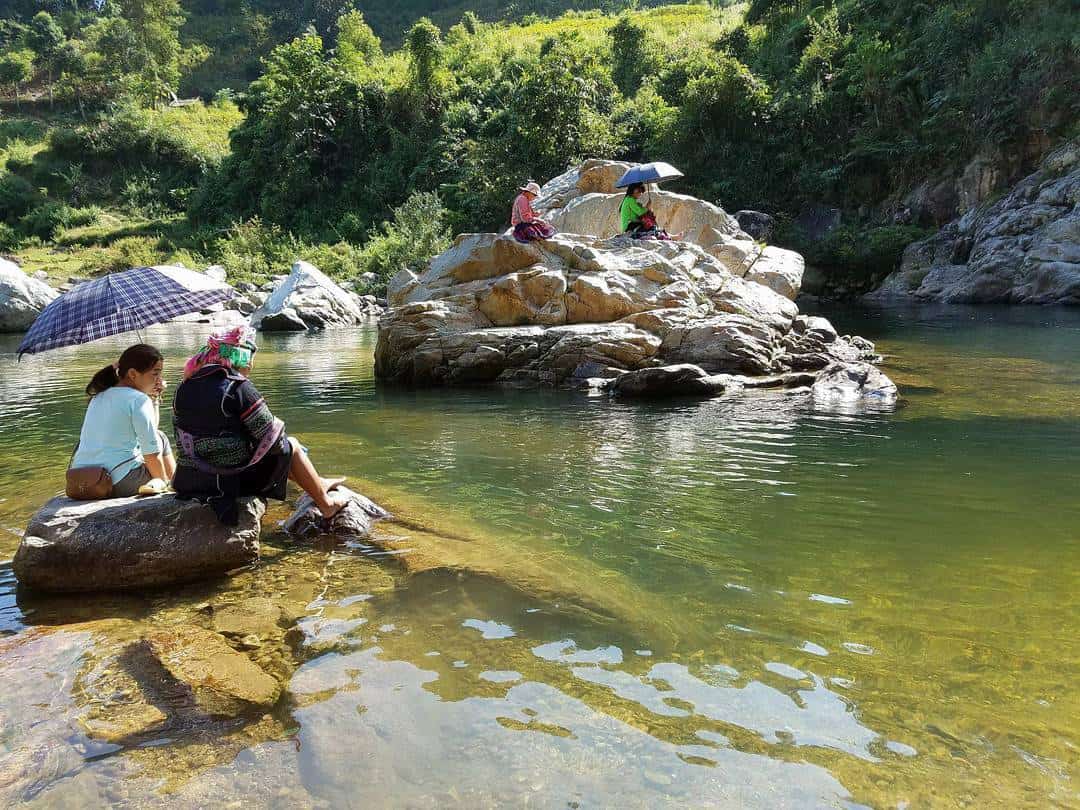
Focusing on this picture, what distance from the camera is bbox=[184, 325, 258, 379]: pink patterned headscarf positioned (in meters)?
4.77

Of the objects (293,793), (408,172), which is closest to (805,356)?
(293,793)

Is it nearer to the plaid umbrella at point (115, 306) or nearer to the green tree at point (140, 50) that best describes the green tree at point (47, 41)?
the green tree at point (140, 50)

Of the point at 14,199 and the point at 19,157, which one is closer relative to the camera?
the point at 14,199

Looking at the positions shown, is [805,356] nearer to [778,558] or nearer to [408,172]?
[778,558]

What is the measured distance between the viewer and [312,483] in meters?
5.43

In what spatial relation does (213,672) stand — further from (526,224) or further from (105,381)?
(526,224)

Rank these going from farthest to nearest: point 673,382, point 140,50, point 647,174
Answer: point 140,50, point 647,174, point 673,382

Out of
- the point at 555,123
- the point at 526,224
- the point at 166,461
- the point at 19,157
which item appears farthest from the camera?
the point at 19,157

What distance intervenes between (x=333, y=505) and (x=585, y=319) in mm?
8433

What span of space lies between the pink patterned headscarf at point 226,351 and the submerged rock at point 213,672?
5.32 ft

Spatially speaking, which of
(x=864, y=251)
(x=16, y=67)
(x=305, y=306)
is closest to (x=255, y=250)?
(x=305, y=306)

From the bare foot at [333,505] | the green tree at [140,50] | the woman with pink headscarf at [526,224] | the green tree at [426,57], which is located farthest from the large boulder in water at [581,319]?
the green tree at [140,50]

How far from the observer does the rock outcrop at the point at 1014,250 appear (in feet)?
73.3

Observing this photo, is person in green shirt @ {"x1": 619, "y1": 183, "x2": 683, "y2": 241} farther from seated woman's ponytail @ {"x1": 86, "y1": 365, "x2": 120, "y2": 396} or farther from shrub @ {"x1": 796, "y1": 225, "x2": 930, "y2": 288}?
shrub @ {"x1": 796, "y1": 225, "x2": 930, "y2": 288}
